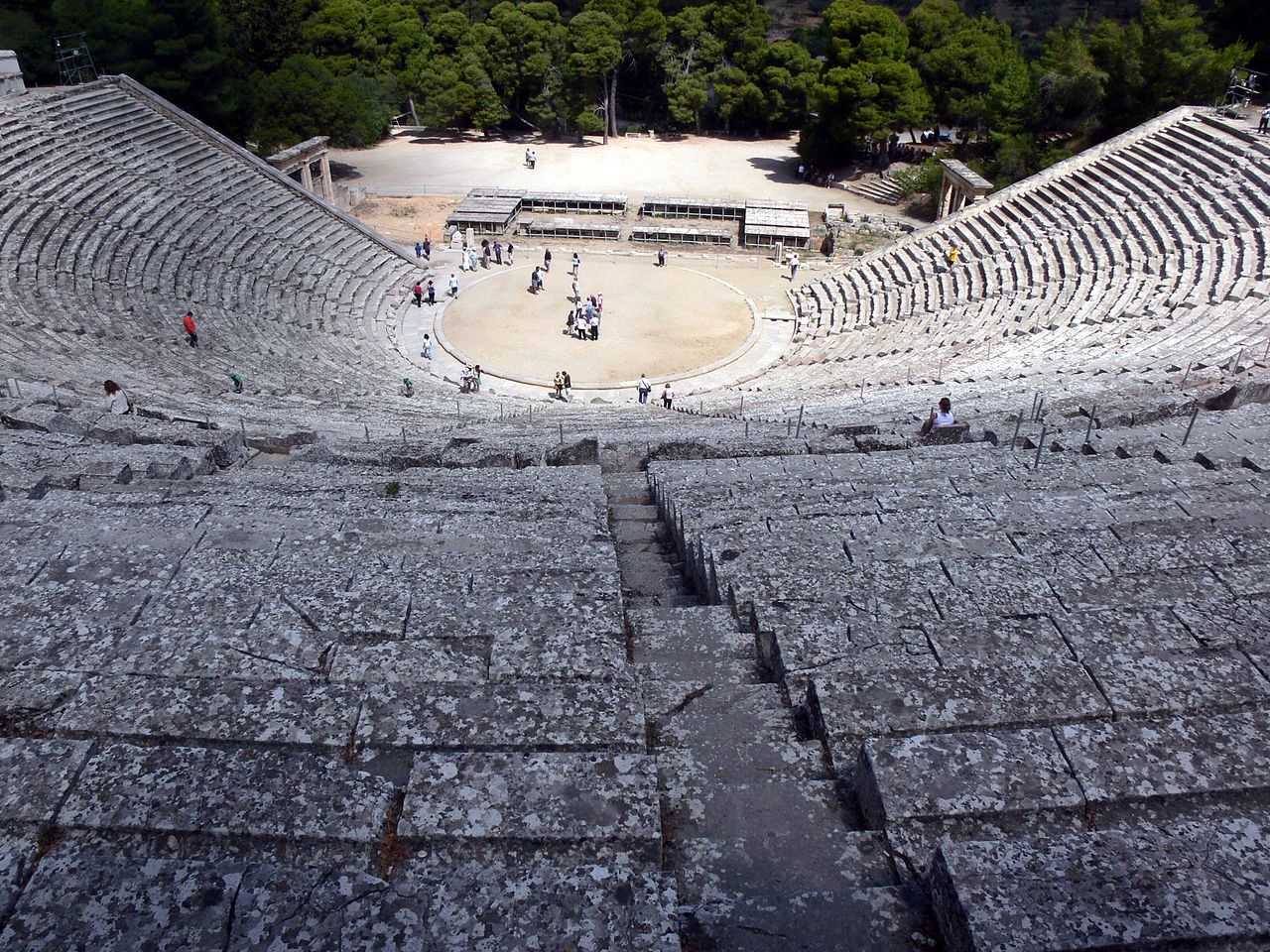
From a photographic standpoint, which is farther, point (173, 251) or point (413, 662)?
point (173, 251)

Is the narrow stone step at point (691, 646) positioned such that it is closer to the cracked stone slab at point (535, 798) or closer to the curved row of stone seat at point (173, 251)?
the cracked stone slab at point (535, 798)

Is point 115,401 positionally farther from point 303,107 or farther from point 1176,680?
point 303,107

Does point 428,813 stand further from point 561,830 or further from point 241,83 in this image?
point 241,83

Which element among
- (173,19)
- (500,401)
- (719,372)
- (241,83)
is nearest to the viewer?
(500,401)

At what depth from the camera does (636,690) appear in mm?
3938

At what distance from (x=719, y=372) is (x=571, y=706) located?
19.1 m

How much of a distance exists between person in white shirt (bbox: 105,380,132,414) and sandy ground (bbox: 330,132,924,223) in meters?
27.3

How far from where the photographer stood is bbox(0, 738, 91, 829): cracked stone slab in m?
3.24

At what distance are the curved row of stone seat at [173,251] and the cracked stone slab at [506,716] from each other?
12998mm

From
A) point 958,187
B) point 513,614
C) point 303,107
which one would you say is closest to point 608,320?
point 958,187

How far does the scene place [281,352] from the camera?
1973 centimetres

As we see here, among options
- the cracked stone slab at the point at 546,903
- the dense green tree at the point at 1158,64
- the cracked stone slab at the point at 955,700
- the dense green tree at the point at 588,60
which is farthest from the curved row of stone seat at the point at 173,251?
the dense green tree at the point at 1158,64

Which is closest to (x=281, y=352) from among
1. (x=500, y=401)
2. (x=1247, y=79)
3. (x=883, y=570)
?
(x=500, y=401)

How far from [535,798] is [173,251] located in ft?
74.2
